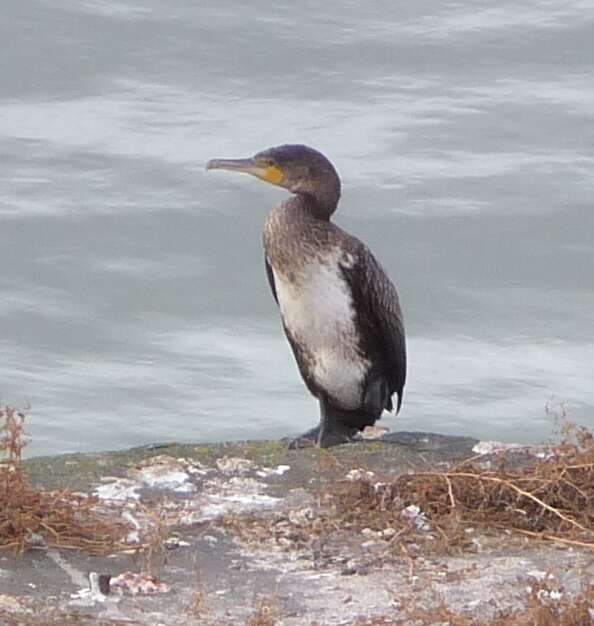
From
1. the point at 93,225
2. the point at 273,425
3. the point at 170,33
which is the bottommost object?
the point at 273,425

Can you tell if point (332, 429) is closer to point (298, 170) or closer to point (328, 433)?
point (328, 433)

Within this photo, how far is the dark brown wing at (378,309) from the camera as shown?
7.44 metres

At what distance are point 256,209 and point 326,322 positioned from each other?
17.1ft

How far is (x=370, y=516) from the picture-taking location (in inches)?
216

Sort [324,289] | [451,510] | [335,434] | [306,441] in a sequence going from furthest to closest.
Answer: [335,434], [324,289], [306,441], [451,510]

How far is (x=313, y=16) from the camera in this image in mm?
14758

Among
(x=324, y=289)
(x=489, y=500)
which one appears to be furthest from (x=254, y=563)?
(x=324, y=289)

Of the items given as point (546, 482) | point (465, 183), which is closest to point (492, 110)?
point (465, 183)

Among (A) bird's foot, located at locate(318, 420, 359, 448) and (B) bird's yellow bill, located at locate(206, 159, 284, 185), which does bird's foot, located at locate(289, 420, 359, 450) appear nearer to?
(A) bird's foot, located at locate(318, 420, 359, 448)

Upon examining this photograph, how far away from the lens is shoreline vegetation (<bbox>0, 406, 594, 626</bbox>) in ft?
17.1

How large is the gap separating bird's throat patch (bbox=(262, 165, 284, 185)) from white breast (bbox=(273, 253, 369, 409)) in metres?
0.32

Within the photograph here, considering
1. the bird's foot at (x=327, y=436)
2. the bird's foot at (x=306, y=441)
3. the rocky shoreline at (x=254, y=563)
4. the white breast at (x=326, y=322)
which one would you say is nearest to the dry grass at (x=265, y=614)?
the rocky shoreline at (x=254, y=563)

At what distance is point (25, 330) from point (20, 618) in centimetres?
705

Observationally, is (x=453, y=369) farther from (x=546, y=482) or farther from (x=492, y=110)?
(x=546, y=482)
